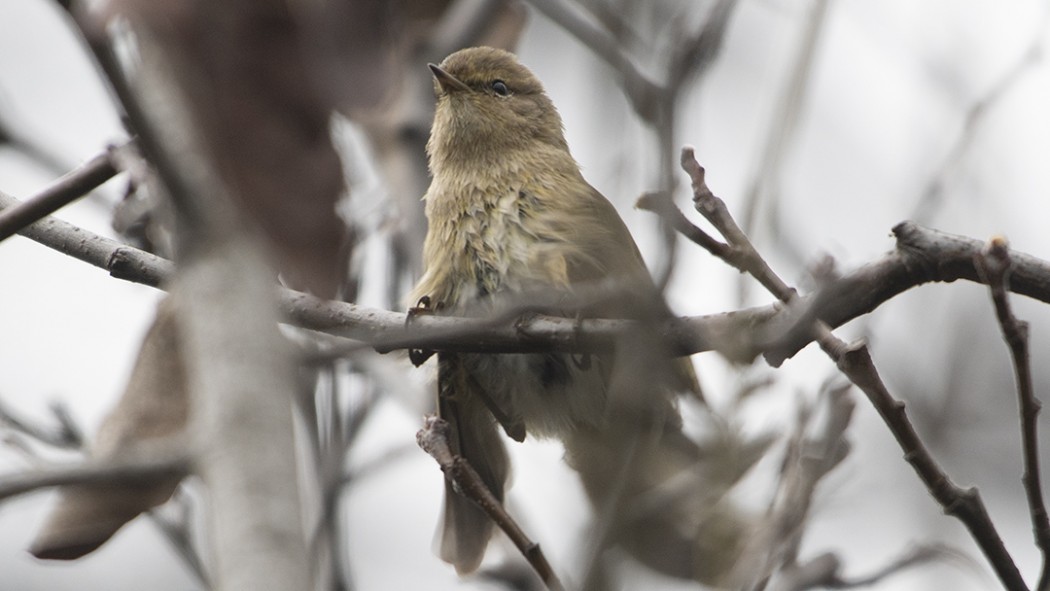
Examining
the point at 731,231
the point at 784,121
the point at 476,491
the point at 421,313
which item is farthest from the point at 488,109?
the point at 731,231

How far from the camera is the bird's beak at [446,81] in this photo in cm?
457

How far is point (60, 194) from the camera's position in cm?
210

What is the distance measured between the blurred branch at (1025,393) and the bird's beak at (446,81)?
309 centimetres

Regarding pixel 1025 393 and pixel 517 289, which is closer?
pixel 1025 393

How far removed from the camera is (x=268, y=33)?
1.99m

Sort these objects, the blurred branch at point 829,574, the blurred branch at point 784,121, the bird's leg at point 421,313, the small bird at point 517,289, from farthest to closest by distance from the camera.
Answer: the small bird at point 517,289, the bird's leg at point 421,313, the blurred branch at point 784,121, the blurred branch at point 829,574

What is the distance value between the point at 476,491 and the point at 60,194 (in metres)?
0.98

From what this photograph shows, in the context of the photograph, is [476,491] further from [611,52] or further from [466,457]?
[466,457]

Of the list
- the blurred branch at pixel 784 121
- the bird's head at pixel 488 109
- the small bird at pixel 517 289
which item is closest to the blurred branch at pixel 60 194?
the small bird at pixel 517 289

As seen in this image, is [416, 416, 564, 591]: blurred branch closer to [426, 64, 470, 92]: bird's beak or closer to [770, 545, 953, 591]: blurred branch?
[770, 545, 953, 591]: blurred branch

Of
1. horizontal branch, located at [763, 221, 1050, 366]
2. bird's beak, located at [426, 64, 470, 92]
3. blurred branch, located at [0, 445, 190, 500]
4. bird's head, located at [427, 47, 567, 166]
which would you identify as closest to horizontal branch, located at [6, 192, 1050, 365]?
horizontal branch, located at [763, 221, 1050, 366]

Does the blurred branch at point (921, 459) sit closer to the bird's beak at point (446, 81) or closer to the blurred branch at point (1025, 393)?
the blurred branch at point (1025, 393)

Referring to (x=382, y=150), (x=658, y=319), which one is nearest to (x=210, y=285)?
(x=658, y=319)

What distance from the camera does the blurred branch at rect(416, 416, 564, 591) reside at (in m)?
2.10
